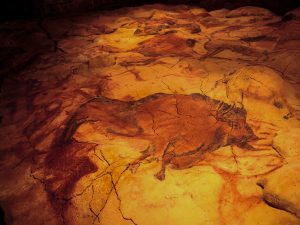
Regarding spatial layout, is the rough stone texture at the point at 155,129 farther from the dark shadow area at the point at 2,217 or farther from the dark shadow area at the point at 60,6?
the dark shadow area at the point at 60,6

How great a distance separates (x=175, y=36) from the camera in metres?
4.56

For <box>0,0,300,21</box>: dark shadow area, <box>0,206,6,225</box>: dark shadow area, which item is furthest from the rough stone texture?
<box>0,0,300,21</box>: dark shadow area

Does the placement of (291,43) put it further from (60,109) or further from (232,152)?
(60,109)

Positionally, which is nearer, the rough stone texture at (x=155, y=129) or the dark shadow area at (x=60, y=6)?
the rough stone texture at (x=155, y=129)

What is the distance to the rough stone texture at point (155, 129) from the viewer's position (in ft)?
6.20

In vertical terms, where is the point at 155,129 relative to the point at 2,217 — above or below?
above

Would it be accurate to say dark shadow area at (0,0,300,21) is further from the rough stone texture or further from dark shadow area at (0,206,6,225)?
dark shadow area at (0,206,6,225)

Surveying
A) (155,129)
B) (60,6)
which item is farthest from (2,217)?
(60,6)

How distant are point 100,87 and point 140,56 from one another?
3.43 feet

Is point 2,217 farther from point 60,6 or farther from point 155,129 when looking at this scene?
point 60,6

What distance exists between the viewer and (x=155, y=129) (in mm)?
2555

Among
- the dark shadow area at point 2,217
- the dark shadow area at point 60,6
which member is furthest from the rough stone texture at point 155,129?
the dark shadow area at point 60,6

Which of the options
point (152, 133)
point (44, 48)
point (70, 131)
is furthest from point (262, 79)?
point (44, 48)

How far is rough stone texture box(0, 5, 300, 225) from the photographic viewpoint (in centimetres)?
189
